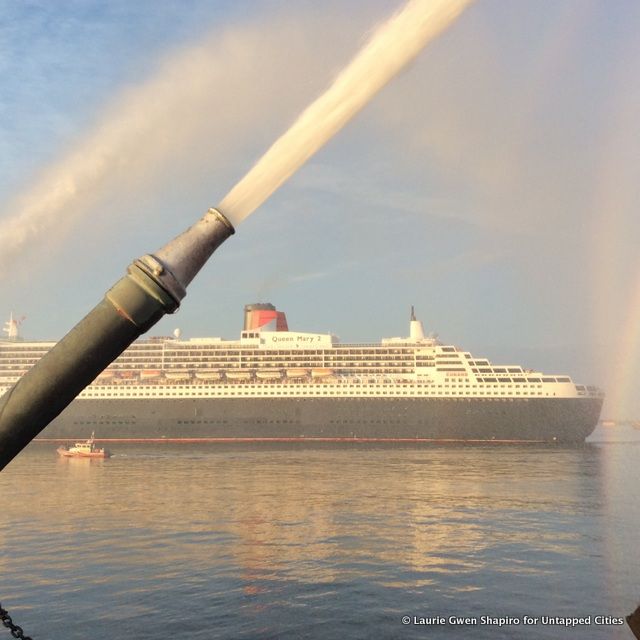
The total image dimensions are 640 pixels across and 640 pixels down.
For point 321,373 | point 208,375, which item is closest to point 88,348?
point 321,373

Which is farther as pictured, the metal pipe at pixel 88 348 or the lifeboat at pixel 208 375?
the lifeboat at pixel 208 375

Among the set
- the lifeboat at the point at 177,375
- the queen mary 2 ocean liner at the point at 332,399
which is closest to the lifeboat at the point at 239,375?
the queen mary 2 ocean liner at the point at 332,399

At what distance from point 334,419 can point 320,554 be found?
43.7m

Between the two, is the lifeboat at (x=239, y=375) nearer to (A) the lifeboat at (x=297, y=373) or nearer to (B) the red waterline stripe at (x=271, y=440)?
(A) the lifeboat at (x=297, y=373)

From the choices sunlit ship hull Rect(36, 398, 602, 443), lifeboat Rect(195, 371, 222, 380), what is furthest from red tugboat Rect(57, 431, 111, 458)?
lifeboat Rect(195, 371, 222, 380)

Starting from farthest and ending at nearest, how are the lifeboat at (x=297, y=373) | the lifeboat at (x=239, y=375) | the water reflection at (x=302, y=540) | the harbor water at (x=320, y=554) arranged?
1. the lifeboat at (x=297, y=373)
2. the lifeboat at (x=239, y=375)
3. the water reflection at (x=302, y=540)
4. the harbor water at (x=320, y=554)

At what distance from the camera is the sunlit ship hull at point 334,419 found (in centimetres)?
6450

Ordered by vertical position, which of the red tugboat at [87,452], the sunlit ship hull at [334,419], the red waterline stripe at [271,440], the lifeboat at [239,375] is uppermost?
the lifeboat at [239,375]

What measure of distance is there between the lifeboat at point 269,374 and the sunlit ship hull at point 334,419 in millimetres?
3468

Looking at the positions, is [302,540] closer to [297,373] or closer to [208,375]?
[297,373]

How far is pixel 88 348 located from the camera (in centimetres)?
289

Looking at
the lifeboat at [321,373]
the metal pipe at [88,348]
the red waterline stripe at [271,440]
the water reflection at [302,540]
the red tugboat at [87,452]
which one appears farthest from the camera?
the lifeboat at [321,373]

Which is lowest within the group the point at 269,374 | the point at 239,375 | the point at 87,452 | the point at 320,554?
the point at 320,554

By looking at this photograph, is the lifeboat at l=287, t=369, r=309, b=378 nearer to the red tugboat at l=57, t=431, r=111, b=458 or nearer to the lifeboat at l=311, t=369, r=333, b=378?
the lifeboat at l=311, t=369, r=333, b=378
